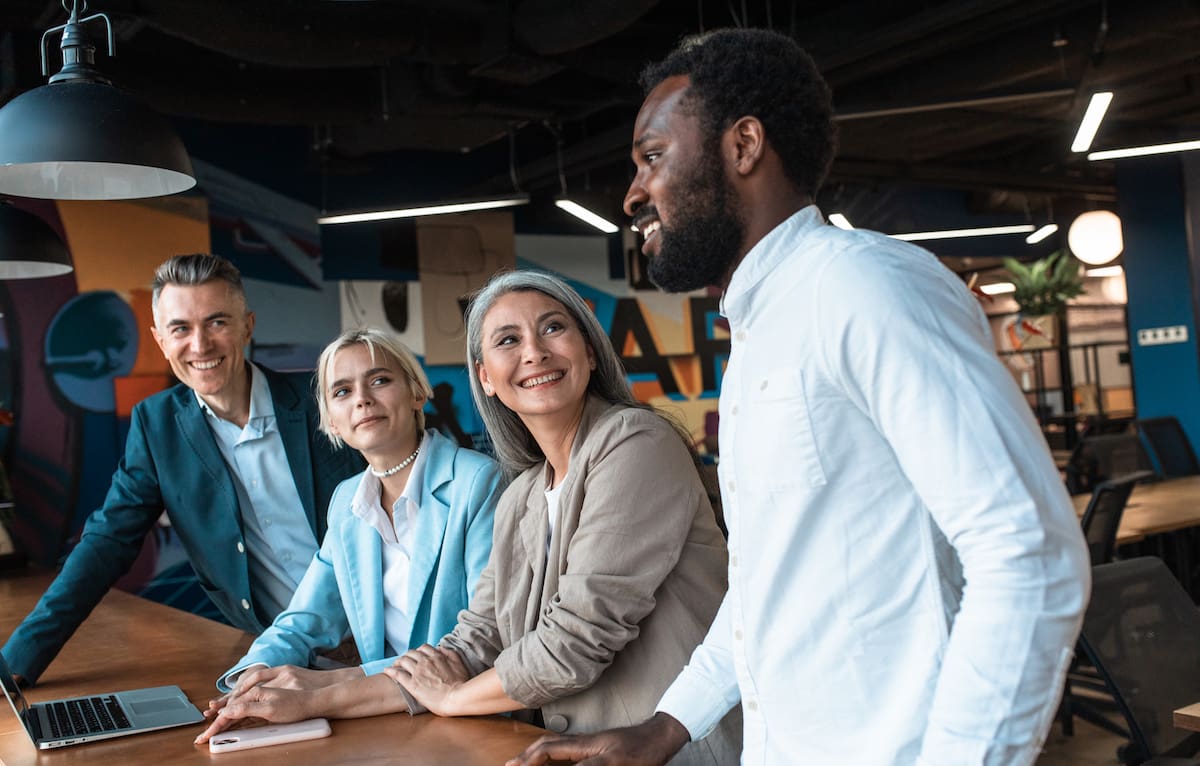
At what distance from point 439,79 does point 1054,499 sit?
213 inches

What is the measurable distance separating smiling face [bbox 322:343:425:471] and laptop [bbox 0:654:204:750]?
66cm

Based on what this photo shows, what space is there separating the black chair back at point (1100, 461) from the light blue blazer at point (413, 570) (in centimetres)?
524

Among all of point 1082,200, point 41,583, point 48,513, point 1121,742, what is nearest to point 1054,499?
point 1121,742

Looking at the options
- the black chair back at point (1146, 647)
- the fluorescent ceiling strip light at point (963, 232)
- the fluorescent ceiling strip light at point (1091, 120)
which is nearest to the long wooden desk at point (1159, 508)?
the fluorescent ceiling strip light at point (1091, 120)

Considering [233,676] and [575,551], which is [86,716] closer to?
[233,676]

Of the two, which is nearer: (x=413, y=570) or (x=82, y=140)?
(x=82, y=140)

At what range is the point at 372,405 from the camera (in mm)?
2451

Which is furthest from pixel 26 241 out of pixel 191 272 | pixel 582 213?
pixel 582 213

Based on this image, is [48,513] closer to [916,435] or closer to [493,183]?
[493,183]

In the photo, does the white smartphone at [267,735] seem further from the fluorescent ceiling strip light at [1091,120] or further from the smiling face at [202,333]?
the fluorescent ceiling strip light at [1091,120]

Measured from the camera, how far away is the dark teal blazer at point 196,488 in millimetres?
2844

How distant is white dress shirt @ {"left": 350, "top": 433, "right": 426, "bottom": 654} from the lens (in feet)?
7.79

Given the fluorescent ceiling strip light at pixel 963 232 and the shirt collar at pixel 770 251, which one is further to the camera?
the fluorescent ceiling strip light at pixel 963 232

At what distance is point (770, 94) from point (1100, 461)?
6.09 m
